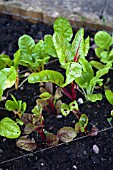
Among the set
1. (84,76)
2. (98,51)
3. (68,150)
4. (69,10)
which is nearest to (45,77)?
(84,76)

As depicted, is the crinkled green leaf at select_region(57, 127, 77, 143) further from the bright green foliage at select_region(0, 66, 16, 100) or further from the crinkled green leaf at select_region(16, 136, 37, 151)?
the bright green foliage at select_region(0, 66, 16, 100)

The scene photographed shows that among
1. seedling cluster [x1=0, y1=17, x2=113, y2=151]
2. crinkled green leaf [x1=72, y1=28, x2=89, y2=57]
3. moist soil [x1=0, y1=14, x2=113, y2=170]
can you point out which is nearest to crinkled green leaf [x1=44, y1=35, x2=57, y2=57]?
seedling cluster [x1=0, y1=17, x2=113, y2=151]

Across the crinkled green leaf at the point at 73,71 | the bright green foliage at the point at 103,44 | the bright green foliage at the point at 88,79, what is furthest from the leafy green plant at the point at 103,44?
the crinkled green leaf at the point at 73,71

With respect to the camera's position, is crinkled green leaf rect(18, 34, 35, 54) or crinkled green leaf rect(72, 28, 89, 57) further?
crinkled green leaf rect(18, 34, 35, 54)

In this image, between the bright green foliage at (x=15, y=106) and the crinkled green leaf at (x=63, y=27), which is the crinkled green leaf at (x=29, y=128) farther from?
the crinkled green leaf at (x=63, y=27)

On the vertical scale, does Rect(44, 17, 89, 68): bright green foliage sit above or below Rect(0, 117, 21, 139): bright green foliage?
above

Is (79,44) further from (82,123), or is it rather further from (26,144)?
(26,144)
